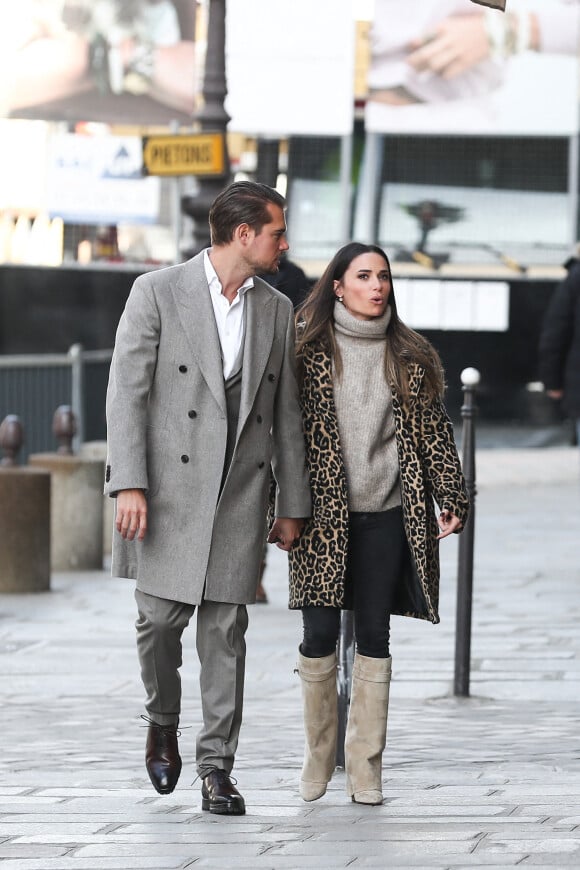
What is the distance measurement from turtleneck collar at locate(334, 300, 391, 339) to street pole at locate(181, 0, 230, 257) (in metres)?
7.00

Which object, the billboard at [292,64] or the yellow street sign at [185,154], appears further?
the billboard at [292,64]

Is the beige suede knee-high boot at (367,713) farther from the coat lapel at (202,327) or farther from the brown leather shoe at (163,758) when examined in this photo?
the coat lapel at (202,327)

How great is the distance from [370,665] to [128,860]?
1203 millimetres

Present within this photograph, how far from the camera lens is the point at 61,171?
24.0 meters

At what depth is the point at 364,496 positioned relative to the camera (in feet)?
18.4

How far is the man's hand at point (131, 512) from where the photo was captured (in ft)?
17.7

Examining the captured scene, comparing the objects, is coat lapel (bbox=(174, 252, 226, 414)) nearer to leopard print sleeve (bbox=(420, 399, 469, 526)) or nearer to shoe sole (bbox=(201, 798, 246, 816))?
leopard print sleeve (bbox=(420, 399, 469, 526))

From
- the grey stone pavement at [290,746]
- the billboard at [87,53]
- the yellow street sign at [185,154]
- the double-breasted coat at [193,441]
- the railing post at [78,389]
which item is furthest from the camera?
the billboard at [87,53]

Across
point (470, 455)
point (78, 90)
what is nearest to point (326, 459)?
point (470, 455)

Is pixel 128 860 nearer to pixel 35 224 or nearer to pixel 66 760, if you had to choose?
pixel 66 760

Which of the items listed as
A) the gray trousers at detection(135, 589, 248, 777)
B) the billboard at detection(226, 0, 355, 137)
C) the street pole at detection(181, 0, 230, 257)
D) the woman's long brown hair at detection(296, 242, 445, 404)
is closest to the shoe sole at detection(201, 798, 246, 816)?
the gray trousers at detection(135, 589, 248, 777)

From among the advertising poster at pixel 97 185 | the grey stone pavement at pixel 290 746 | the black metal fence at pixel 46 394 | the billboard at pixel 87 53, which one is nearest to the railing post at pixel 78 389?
the black metal fence at pixel 46 394

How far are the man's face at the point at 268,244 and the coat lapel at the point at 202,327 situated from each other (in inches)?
6.2

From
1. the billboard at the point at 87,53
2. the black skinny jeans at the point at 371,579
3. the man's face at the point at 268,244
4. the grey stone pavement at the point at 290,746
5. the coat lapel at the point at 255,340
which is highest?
the billboard at the point at 87,53
